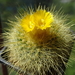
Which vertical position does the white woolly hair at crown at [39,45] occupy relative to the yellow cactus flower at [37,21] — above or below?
below

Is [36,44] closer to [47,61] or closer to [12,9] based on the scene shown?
[47,61]

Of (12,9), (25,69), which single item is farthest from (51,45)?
(12,9)

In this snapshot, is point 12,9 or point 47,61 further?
point 12,9

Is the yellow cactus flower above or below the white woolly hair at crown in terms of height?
above

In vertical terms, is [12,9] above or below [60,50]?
above

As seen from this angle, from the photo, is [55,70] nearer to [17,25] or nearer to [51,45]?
[51,45]

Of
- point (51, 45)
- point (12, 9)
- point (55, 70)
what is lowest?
point (55, 70)
